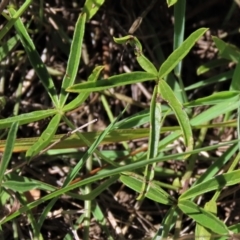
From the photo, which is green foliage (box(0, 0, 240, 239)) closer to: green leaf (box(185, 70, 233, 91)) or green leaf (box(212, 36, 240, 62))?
green leaf (box(212, 36, 240, 62))

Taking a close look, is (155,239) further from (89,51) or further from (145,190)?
(89,51)

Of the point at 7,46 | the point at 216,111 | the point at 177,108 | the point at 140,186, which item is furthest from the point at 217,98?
the point at 7,46

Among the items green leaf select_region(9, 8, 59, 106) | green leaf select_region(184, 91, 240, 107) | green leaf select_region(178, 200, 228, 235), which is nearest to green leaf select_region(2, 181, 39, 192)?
green leaf select_region(9, 8, 59, 106)

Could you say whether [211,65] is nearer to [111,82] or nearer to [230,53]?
[230,53]

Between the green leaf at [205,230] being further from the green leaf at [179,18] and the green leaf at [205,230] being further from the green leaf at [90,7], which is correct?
the green leaf at [90,7]

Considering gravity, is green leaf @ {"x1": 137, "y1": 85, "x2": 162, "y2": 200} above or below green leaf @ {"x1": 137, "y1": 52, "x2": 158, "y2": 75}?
below
